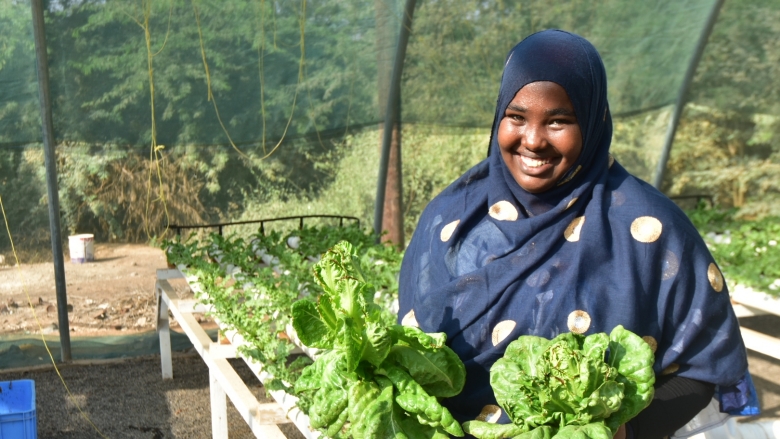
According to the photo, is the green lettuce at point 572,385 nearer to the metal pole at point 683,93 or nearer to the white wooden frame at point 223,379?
the white wooden frame at point 223,379

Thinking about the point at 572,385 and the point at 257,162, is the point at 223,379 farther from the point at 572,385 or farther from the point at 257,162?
the point at 257,162

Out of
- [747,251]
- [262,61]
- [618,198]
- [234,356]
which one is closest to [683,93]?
[747,251]

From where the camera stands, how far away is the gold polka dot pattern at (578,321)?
5.14ft

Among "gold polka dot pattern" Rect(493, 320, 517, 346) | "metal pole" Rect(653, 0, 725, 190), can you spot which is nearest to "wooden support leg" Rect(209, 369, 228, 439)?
"gold polka dot pattern" Rect(493, 320, 517, 346)

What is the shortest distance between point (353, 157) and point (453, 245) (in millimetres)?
4074

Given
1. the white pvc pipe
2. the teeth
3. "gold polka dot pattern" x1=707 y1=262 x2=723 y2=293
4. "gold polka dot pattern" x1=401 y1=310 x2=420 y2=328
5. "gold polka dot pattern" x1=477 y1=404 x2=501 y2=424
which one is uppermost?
the teeth

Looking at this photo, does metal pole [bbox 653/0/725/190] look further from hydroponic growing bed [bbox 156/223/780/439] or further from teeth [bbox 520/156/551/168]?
teeth [bbox 520/156/551/168]

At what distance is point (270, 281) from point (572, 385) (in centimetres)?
250

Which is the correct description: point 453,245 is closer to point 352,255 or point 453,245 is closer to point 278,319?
A: point 352,255

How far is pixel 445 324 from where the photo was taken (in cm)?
Answer: 172

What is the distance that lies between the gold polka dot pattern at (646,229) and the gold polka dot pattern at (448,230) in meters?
0.39

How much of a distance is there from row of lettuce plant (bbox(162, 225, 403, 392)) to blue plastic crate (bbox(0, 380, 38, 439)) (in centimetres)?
87

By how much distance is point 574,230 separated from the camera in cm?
165

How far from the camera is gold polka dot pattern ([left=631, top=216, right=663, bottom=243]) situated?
1573 mm
